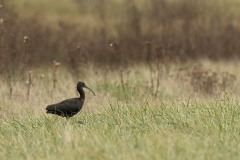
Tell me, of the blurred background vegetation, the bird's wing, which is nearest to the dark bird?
the bird's wing

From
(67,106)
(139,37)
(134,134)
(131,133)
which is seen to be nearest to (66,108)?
(67,106)

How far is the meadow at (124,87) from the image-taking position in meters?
5.94

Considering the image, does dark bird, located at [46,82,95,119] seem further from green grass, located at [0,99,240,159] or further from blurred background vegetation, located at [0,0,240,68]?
blurred background vegetation, located at [0,0,240,68]

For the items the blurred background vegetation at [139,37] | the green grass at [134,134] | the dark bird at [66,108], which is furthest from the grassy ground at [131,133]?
the blurred background vegetation at [139,37]

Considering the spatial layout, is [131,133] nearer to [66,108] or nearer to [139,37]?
[66,108]

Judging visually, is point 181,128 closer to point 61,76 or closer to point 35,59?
point 61,76

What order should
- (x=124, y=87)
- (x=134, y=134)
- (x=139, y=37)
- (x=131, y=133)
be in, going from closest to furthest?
(x=134, y=134), (x=131, y=133), (x=124, y=87), (x=139, y=37)

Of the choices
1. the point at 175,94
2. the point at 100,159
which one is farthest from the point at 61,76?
the point at 100,159

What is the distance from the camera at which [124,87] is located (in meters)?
11.7

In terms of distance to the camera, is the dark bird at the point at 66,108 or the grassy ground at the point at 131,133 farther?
the dark bird at the point at 66,108

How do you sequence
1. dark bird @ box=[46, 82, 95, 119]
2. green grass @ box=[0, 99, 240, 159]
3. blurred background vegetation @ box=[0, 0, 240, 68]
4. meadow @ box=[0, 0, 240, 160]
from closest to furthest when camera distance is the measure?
green grass @ box=[0, 99, 240, 159] → meadow @ box=[0, 0, 240, 160] → dark bird @ box=[46, 82, 95, 119] → blurred background vegetation @ box=[0, 0, 240, 68]

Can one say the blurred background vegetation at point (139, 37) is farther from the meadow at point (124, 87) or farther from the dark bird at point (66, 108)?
the dark bird at point (66, 108)

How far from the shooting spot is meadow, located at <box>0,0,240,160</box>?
5941 mm

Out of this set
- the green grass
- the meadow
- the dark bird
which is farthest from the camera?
the dark bird
